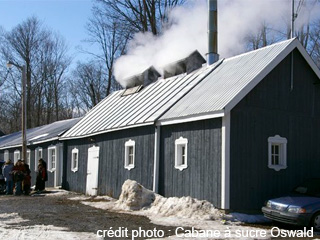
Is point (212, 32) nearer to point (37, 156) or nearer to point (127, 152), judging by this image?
point (127, 152)

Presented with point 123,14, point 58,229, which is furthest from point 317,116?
point 123,14

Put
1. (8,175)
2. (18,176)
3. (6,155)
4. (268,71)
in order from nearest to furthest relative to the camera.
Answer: (268,71)
(18,176)
(8,175)
(6,155)

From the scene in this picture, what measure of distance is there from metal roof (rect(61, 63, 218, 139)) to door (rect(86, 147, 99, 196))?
35.8 inches

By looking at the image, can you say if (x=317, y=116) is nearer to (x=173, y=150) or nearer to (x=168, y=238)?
(x=173, y=150)

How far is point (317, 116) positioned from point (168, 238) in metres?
8.67

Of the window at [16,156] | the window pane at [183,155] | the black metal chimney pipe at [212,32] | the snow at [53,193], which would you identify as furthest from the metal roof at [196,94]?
the window at [16,156]

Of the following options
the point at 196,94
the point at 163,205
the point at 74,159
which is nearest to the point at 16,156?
the point at 74,159

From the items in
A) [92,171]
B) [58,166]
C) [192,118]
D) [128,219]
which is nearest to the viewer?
[128,219]

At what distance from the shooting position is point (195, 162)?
50.4ft

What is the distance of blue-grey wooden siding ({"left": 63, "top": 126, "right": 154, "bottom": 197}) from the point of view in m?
17.9

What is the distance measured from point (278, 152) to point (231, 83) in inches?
109

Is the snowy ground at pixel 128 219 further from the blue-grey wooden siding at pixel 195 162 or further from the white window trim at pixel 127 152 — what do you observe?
the white window trim at pixel 127 152

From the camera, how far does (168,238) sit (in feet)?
34.2

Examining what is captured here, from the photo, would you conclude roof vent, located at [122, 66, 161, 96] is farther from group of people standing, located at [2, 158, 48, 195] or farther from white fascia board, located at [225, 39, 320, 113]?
white fascia board, located at [225, 39, 320, 113]
